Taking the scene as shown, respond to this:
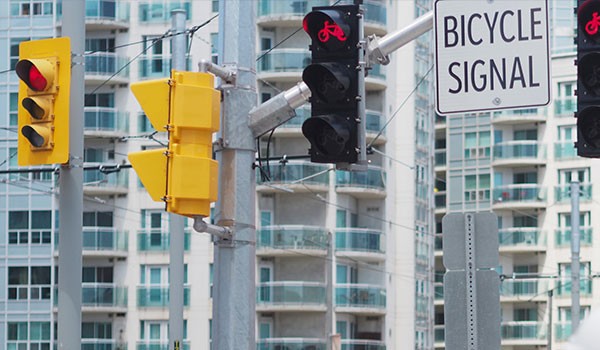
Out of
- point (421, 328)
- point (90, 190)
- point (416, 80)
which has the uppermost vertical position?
point (416, 80)

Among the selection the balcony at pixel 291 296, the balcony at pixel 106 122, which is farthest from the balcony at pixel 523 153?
the balcony at pixel 106 122

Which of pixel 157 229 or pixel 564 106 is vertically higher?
pixel 564 106

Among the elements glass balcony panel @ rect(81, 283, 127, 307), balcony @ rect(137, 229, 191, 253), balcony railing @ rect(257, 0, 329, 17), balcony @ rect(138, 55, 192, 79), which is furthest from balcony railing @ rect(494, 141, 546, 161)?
glass balcony panel @ rect(81, 283, 127, 307)

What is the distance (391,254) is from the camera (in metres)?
71.9

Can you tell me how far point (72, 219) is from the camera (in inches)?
664

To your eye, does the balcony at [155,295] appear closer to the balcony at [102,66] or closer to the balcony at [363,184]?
the balcony at [363,184]

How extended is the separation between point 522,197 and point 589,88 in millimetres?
73427

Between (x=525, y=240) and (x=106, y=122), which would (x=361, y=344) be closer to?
(x=106, y=122)

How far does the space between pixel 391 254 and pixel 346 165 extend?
57.8 metres

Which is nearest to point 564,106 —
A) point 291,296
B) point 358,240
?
point 358,240

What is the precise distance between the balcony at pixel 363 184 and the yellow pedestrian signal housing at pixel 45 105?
175 feet

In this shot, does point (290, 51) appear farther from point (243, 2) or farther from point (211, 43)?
point (243, 2)

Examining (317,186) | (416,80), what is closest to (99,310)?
(317,186)

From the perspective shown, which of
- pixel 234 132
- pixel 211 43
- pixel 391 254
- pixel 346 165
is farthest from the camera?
pixel 391 254
